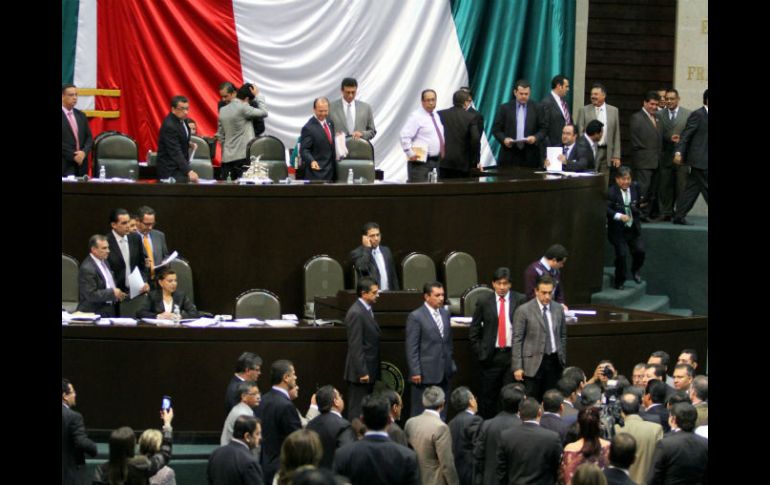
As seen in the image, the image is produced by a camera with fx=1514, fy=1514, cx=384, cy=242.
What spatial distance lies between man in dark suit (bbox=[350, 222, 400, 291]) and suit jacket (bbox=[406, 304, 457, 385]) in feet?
4.43

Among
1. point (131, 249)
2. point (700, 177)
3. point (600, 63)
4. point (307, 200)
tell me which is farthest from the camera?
point (600, 63)

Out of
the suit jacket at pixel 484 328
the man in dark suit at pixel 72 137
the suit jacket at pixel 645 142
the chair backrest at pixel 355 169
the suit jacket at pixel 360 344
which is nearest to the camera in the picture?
the suit jacket at pixel 360 344

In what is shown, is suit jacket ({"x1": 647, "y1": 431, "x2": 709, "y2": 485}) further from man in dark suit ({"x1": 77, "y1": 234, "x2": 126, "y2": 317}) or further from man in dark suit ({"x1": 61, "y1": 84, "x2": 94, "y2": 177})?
man in dark suit ({"x1": 61, "y1": 84, "x2": 94, "y2": 177})

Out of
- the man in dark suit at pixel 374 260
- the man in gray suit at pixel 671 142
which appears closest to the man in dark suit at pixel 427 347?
the man in dark suit at pixel 374 260

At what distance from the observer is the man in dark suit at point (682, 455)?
29.3 feet

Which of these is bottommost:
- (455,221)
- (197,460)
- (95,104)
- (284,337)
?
(197,460)

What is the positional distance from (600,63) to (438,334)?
782 centimetres

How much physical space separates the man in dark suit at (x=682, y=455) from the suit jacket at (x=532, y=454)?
603 mm

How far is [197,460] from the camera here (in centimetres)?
1141

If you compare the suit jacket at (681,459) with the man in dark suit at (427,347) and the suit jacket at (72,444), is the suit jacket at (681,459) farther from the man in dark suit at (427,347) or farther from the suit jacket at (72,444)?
the suit jacket at (72,444)

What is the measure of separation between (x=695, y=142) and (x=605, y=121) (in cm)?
99

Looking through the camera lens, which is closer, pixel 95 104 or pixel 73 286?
pixel 73 286
